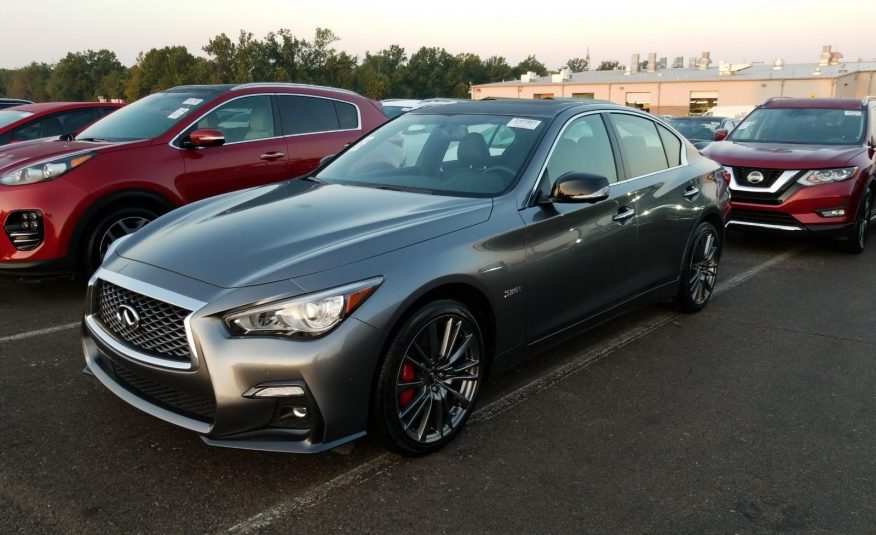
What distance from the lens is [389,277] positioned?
304 centimetres

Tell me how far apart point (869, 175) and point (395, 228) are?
7.15 m

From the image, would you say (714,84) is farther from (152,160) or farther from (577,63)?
(577,63)

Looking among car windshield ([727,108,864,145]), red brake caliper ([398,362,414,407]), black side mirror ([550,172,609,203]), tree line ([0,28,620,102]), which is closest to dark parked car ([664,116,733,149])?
car windshield ([727,108,864,145])

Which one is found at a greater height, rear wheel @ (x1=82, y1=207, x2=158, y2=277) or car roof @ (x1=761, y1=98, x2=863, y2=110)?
car roof @ (x1=761, y1=98, x2=863, y2=110)

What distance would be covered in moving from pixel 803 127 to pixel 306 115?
20.7 feet

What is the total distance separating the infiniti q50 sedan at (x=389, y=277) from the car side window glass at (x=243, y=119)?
215cm

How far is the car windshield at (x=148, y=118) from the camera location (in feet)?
20.6

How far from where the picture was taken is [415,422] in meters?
3.29

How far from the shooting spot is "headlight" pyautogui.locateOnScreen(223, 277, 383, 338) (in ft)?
9.21

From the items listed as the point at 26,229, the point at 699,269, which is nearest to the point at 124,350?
the point at 26,229

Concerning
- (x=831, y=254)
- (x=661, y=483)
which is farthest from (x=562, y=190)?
(x=831, y=254)

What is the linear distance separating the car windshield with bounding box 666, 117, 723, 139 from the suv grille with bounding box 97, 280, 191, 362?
1561cm

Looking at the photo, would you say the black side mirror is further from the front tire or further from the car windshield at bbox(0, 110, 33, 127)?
the car windshield at bbox(0, 110, 33, 127)

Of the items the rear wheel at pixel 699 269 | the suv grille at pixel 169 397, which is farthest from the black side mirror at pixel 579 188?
the suv grille at pixel 169 397
